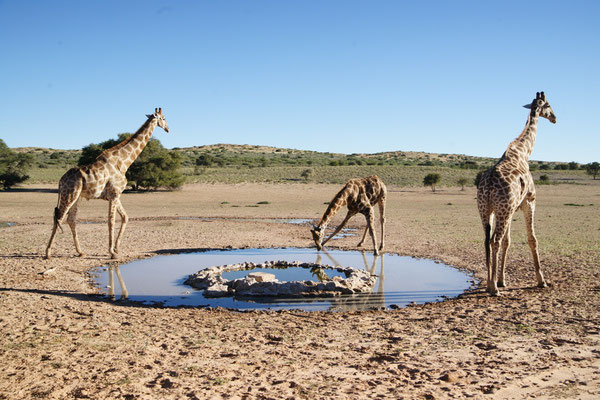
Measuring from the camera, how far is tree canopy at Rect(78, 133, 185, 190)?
41219 millimetres

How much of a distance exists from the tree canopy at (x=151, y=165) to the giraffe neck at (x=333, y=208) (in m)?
31.1

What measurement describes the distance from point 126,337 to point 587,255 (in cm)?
1221

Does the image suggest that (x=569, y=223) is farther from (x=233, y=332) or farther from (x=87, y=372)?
(x=87, y=372)

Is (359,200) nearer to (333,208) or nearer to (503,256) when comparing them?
(333,208)

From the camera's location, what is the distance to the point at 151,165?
41281 mm

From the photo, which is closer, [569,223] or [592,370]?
[592,370]

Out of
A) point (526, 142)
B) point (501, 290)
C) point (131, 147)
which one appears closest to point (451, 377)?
point (501, 290)

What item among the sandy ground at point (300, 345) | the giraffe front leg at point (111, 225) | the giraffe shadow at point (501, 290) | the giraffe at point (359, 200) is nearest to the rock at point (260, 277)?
the sandy ground at point (300, 345)

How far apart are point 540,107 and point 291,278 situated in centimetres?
741

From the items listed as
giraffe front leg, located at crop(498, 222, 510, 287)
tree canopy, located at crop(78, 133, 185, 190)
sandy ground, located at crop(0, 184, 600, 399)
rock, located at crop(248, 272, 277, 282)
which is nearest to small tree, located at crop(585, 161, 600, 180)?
tree canopy, located at crop(78, 133, 185, 190)

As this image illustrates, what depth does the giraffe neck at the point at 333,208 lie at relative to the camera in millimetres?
12939

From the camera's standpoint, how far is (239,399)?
4.82m

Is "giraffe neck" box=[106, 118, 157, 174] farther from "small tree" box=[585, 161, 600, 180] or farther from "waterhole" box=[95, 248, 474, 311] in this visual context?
"small tree" box=[585, 161, 600, 180]

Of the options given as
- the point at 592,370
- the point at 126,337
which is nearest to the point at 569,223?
the point at 592,370
